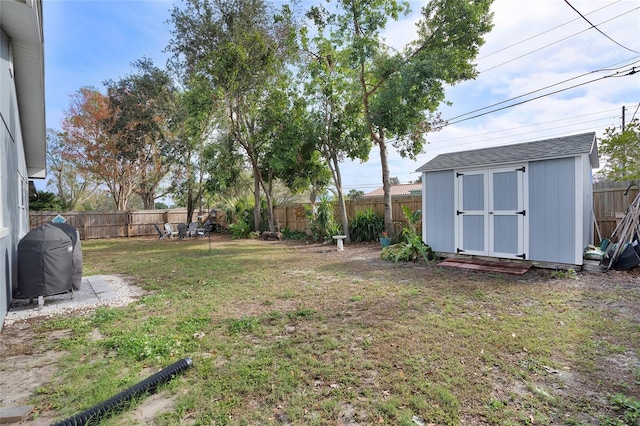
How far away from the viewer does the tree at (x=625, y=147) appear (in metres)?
8.30

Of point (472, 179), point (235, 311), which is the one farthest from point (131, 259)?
point (472, 179)

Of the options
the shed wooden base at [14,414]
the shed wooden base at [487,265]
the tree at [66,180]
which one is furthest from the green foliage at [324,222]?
the tree at [66,180]

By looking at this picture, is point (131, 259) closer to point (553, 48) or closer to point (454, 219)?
point (454, 219)

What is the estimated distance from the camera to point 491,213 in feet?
22.5

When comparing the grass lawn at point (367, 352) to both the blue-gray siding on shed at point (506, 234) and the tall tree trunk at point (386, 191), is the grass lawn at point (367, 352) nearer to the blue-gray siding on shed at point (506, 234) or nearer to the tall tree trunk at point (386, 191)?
the blue-gray siding on shed at point (506, 234)

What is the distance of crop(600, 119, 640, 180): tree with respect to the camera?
830 centimetres

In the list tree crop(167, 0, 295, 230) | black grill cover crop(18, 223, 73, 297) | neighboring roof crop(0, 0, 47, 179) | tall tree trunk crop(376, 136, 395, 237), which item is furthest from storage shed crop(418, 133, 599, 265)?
tree crop(167, 0, 295, 230)

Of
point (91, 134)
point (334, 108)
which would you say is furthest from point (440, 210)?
point (91, 134)

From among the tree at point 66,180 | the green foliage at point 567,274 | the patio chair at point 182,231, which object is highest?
the tree at point 66,180

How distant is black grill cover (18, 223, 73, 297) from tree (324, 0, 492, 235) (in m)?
8.39

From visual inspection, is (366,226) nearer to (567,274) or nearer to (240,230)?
(240,230)

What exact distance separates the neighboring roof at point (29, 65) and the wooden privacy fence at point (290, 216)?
29.8 ft

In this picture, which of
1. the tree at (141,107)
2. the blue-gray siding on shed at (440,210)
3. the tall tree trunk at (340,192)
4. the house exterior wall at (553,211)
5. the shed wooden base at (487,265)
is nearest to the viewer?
the house exterior wall at (553,211)

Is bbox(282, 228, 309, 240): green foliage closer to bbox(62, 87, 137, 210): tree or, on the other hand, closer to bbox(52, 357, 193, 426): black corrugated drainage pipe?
bbox(62, 87, 137, 210): tree
